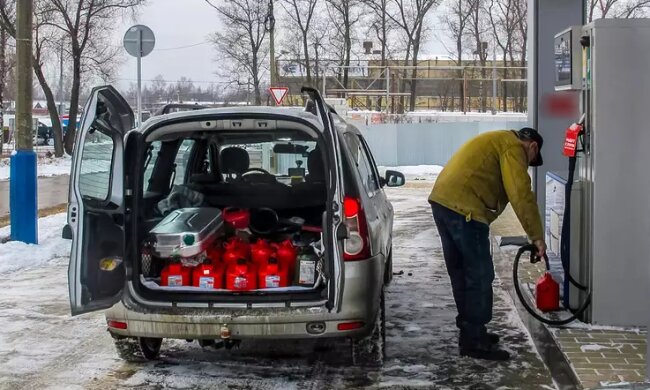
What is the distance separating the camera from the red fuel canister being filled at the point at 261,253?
576 centimetres

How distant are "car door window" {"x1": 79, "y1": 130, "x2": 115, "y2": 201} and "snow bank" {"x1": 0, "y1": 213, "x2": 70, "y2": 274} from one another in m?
4.70

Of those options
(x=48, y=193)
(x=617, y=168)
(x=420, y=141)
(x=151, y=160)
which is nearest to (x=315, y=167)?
(x=151, y=160)

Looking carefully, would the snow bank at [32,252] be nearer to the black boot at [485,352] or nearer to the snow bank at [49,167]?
the black boot at [485,352]

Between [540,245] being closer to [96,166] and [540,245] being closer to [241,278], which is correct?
[241,278]

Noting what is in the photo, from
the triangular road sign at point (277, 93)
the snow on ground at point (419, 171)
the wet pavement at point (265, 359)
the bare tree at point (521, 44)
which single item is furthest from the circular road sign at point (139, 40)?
the bare tree at point (521, 44)

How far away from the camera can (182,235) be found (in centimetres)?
570

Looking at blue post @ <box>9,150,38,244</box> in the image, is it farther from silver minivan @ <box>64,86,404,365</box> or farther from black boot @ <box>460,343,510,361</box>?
A: black boot @ <box>460,343,510,361</box>

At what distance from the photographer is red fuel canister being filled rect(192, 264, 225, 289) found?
5.65 m

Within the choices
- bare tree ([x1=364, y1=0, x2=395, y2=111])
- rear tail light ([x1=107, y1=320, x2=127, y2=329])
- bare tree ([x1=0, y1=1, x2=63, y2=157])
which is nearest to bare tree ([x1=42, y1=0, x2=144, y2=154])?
bare tree ([x1=0, y1=1, x2=63, y2=157])

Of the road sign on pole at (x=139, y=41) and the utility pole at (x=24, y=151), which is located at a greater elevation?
the road sign on pole at (x=139, y=41)

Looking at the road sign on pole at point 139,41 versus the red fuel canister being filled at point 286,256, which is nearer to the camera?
the red fuel canister being filled at point 286,256

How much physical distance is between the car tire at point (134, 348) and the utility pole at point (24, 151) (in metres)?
5.48

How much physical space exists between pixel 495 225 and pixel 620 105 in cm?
726

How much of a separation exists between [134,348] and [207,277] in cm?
83
